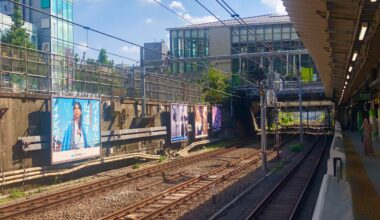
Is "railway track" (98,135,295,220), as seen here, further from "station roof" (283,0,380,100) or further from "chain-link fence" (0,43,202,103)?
"chain-link fence" (0,43,202,103)

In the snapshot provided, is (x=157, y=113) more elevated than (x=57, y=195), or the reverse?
(x=157, y=113)

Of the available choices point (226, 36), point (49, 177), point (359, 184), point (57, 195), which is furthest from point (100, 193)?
point (226, 36)

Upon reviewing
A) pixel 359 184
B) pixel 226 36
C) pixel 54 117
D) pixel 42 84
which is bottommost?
pixel 359 184

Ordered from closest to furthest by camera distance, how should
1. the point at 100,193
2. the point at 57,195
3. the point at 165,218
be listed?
the point at 165,218 < the point at 57,195 < the point at 100,193

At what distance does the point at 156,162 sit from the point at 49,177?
9631 millimetres

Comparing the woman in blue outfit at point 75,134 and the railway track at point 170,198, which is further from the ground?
the woman in blue outfit at point 75,134

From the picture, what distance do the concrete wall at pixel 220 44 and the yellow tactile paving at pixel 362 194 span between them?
54457 mm

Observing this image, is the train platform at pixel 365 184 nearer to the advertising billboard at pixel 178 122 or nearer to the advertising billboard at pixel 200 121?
the advertising billboard at pixel 178 122

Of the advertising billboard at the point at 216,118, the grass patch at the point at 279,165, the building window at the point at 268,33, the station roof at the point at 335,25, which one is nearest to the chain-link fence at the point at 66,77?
the grass patch at the point at 279,165

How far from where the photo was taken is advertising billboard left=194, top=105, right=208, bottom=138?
40.1 meters

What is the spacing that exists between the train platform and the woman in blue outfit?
38.7 ft

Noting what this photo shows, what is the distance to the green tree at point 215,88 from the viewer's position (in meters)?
49.3

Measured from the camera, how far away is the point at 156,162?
1095 inches

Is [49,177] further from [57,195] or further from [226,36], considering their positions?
[226,36]
